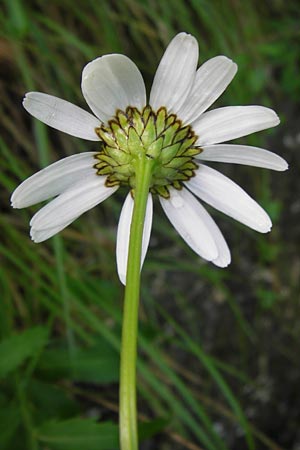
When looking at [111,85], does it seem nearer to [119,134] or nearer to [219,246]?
[119,134]

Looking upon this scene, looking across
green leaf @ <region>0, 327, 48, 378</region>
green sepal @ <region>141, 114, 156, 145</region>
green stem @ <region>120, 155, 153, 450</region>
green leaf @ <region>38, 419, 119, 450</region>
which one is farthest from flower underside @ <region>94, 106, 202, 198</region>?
green leaf @ <region>38, 419, 119, 450</region>

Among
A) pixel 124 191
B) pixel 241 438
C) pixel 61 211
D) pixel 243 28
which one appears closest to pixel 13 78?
pixel 124 191

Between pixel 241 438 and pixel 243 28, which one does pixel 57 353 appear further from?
pixel 243 28

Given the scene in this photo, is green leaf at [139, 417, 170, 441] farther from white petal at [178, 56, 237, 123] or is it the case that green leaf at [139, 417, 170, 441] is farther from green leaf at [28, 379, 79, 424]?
white petal at [178, 56, 237, 123]

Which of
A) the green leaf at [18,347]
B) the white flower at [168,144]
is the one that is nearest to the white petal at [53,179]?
the white flower at [168,144]

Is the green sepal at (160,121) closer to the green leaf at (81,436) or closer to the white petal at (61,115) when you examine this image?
the white petal at (61,115)
